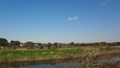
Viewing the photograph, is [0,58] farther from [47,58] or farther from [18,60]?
[47,58]

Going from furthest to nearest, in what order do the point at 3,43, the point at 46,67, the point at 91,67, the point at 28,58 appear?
the point at 3,43 → the point at 28,58 → the point at 46,67 → the point at 91,67

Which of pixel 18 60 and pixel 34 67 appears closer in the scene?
pixel 34 67

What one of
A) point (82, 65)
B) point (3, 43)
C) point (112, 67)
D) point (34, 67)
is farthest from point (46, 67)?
point (3, 43)

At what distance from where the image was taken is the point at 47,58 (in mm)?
22922

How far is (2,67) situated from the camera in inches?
667

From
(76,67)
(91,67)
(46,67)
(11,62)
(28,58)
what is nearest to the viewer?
(91,67)

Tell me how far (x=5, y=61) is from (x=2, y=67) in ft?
11.5

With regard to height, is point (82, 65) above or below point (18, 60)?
above

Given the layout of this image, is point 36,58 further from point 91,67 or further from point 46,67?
point 91,67

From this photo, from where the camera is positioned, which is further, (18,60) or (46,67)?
(18,60)

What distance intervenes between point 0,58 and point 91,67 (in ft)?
61.2

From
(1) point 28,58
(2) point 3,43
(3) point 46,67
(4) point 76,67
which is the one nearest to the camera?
(4) point 76,67

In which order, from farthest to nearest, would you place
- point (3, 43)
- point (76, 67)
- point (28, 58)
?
1. point (3, 43)
2. point (28, 58)
3. point (76, 67)

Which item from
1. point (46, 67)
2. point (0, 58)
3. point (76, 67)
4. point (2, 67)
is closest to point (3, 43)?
point (0, 58)
